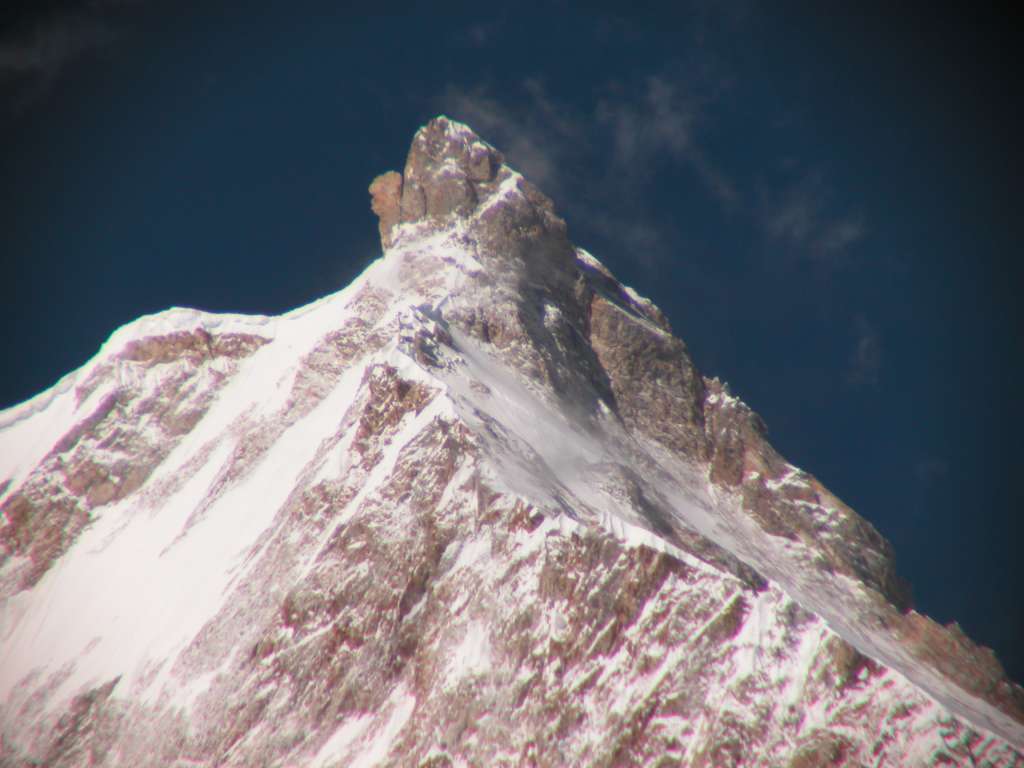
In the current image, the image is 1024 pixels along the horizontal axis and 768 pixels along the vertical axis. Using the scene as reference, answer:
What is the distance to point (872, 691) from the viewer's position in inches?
1129

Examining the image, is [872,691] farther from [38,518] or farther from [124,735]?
[38,518]

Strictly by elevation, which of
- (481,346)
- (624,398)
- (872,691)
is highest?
(624,398)

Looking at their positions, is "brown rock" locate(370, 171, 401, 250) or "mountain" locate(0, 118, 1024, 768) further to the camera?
"brown rock" locate(370, 171, 401, 250)

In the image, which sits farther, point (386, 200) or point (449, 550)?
point (386, 200)

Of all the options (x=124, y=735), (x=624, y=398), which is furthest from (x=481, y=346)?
(x=124, y=735)

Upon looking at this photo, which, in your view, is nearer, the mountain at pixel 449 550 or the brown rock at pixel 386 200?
the mountain at pixel 449 550

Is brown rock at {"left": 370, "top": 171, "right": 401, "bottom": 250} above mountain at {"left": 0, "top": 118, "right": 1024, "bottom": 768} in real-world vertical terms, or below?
above

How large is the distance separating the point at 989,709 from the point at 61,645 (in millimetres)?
65559

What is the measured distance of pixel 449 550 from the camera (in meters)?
39.2

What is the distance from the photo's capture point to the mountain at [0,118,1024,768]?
31.0 metres

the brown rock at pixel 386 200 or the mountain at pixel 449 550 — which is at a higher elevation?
the brown rock at pixel 386 200

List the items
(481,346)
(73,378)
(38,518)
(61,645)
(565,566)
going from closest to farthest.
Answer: (565,566) → (61,645) → (481,346) → (38,518) → (73,378)

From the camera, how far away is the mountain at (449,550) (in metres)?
31.0

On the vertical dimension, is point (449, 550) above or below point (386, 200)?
below
